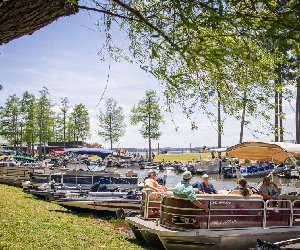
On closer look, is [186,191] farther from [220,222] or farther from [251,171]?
[251,171]

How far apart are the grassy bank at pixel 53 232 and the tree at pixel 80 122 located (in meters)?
54.8

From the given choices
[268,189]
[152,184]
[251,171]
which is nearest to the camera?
[268,189]

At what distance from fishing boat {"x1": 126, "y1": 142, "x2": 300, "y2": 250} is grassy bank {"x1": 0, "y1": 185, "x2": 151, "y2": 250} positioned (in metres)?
1.33

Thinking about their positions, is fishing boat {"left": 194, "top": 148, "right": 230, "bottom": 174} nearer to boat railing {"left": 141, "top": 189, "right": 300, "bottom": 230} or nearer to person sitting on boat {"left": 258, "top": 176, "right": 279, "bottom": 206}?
person sitting on boat {"left": 258, "top": 176, "right": 279, "bottom": 206}

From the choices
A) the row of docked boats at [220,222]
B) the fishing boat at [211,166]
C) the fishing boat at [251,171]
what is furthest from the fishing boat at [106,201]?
the fishing boat at [211,166]

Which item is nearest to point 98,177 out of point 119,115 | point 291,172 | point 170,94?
point 170,94

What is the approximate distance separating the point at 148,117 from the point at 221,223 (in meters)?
49.4

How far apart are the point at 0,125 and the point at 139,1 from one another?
65.7m

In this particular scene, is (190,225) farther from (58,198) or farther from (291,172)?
(291,172)

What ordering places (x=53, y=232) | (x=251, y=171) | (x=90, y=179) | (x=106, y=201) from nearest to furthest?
(x=53, y=232) → (x=106, y=201) → (x=90, y=179) → (x=251, y=171)

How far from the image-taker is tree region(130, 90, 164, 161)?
5619cm

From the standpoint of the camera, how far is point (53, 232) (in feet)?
32.8

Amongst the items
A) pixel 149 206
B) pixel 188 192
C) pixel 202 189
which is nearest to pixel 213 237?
pixel 188 192

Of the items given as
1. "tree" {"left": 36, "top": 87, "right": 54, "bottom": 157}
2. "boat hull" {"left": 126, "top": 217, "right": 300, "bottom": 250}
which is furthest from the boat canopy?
"tree" {"left": 36, "top": 87, "right": 54, "bottom": 157}
